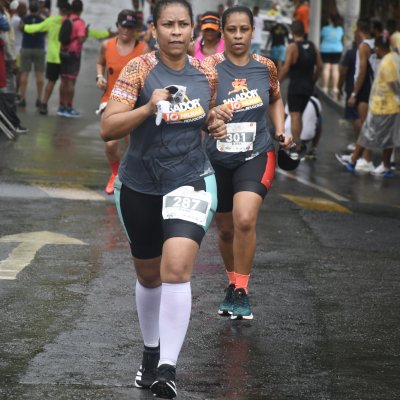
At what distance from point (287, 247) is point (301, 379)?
4.19 metres

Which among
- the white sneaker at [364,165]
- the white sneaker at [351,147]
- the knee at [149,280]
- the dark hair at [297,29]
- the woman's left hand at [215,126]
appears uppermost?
the woman's left hand at [215,126]

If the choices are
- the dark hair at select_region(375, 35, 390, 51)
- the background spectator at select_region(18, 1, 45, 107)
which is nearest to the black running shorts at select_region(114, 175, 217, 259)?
the dark hair at select_region(375, 35, 390, 51)

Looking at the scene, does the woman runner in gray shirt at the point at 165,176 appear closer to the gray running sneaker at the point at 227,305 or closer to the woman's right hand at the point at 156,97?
the woman's right hand at the point at 156,97

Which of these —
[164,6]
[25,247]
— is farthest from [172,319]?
[25,247]

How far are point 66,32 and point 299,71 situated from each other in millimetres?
5318

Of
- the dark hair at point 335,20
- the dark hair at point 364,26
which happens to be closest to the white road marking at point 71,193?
the dark hair at point 364,26

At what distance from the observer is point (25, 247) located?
9.73m

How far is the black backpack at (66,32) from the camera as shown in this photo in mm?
21016

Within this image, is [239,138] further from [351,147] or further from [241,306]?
[351,147]

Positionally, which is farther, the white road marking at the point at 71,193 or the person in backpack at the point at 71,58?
the person in backpack at the point at 71,58

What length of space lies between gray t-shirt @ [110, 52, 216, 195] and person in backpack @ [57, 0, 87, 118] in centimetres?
1533

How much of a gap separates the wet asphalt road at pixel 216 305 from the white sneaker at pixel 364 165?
258 centimetres

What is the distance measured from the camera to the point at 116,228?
1098 cm

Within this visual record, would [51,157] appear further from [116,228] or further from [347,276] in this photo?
[347,276]
